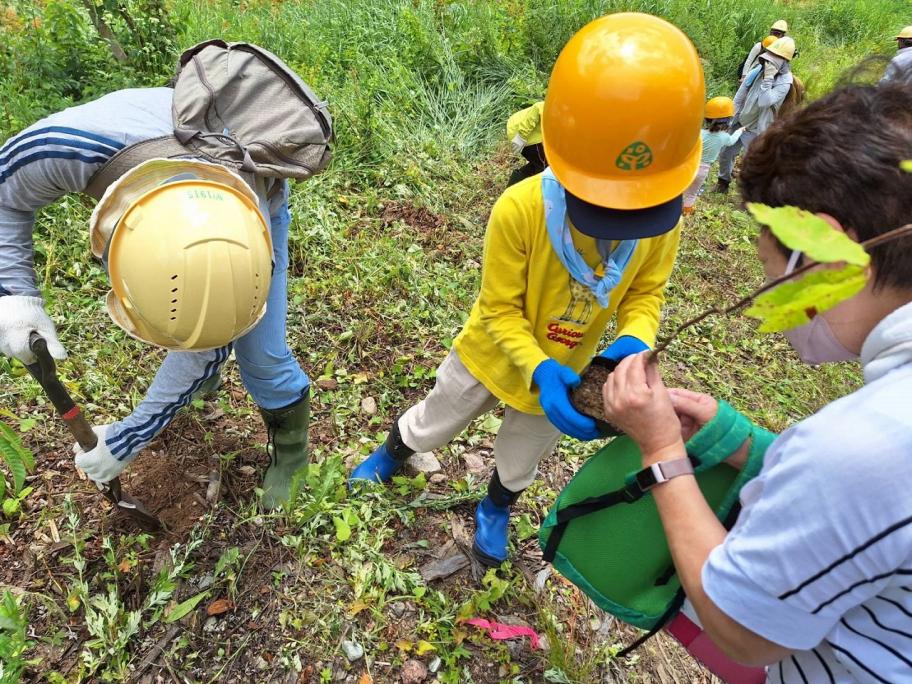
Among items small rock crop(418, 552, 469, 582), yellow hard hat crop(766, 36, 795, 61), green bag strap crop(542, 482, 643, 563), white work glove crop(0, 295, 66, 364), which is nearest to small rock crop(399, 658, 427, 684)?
small rock crop(418, 552, 469, 582)

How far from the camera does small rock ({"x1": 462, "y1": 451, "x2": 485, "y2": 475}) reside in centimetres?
276

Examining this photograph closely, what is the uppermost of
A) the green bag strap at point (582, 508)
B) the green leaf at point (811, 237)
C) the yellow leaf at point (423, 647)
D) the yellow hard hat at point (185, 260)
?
the green leaf at point (811, 237)

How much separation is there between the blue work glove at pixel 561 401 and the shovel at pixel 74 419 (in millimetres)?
1435

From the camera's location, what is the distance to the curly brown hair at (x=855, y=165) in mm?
912

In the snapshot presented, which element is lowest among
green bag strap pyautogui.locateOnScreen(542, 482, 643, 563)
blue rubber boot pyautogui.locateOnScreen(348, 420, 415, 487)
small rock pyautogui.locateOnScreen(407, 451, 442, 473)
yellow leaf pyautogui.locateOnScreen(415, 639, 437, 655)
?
small rock pyautogui.locateOnScreen(407, 451, 442, 473)

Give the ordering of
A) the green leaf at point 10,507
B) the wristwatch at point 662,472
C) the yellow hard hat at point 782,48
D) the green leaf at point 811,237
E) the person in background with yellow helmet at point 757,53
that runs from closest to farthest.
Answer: the green leaf at point 811,237 → the wristwatch at point 662,472 → the green leaf at point 10,507 → the yellow hard hat at point 782,48 → the person in background with yellow helmet at point 757,53

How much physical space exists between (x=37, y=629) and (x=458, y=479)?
164 centimetres

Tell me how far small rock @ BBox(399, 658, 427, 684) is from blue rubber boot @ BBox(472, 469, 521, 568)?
0.47 m

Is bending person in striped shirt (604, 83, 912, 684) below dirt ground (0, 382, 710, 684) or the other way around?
the other way around

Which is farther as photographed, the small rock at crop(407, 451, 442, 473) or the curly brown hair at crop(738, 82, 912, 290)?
the small rock at crop(407, 451, 442, 473)

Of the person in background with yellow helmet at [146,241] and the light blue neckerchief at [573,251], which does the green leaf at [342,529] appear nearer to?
the person in background with yellow helmet at [146,241]

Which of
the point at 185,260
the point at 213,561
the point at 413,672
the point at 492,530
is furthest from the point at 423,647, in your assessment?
the point at 185,260

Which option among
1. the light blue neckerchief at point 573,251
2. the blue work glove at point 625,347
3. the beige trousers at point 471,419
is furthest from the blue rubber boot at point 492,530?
the light blue neckerchief at point 573,251

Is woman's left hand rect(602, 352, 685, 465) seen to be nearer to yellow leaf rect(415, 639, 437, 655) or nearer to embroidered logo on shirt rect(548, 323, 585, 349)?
embroidered logo on shirt rect(548, 323, 585, 349)
